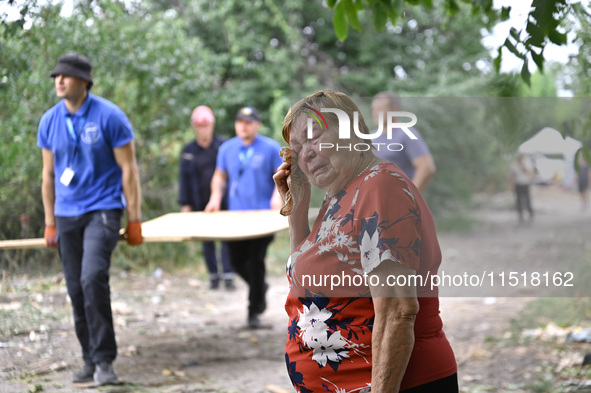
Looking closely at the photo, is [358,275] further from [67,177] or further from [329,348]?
[67,177]

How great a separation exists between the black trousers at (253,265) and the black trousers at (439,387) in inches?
179

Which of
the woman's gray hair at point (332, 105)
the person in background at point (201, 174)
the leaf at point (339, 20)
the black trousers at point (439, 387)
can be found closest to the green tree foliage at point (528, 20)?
the leaf at point (339, 20)

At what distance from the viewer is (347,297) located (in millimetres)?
2174

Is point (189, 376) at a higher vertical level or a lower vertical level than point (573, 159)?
lower

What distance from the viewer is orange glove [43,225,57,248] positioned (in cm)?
489

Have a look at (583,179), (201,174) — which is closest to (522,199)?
(583,179)

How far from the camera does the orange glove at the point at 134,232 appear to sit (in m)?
4.95

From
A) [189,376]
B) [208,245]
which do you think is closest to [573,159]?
[189,376]

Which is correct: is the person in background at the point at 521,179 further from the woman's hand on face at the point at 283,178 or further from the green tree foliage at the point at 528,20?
the woman's hand on face at the point at 283,178

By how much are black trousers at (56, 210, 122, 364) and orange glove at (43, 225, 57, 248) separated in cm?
11

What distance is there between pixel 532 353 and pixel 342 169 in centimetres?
406

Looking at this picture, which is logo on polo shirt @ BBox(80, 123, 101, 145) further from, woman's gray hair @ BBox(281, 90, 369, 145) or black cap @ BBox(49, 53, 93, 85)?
woman's gray hair @ BBox(281, 90, 369, 145)

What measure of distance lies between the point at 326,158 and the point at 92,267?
276 cm

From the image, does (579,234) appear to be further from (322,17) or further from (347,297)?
(322,17)
